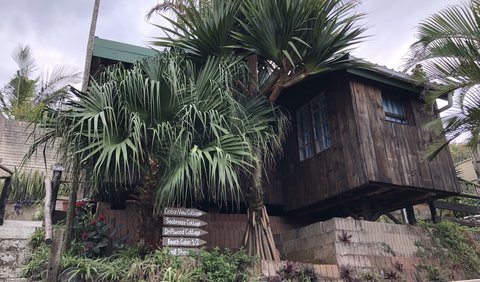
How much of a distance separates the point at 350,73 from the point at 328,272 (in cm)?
362

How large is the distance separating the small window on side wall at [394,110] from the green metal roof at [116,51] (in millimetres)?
4583

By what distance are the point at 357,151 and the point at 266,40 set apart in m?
2.47

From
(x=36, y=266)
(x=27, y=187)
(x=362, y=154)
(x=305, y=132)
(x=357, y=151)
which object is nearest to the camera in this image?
(x=36, y=266)

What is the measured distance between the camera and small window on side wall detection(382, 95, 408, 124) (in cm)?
848

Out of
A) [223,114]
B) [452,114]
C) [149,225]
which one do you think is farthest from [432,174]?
[149,225]

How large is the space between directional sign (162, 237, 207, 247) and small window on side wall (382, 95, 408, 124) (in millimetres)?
4682

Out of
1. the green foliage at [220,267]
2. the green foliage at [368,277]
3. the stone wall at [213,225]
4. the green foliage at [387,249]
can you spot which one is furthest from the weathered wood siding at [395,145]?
the green foliage at [220,267]

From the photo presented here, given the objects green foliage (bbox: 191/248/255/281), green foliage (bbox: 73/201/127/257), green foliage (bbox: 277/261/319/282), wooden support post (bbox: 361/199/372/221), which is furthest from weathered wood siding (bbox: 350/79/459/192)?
green foliage (bbox: 73/201/127/257)

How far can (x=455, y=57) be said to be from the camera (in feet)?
20.5

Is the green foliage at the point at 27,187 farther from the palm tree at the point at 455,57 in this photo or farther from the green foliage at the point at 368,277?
the palm tree at the point at 455,57

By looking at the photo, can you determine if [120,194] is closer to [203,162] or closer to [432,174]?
[203,162]

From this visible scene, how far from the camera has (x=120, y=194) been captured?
25.1 feet

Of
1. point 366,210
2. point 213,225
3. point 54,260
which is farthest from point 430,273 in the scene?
point 54,260

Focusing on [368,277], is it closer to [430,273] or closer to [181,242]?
[430,273]
